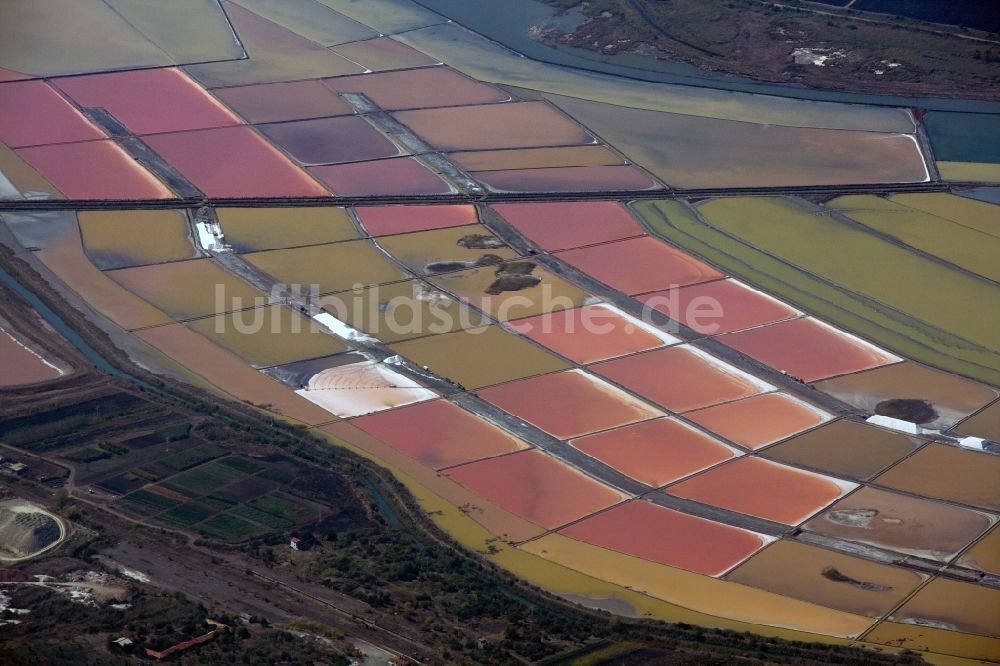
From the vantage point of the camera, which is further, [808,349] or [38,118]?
[38,118]

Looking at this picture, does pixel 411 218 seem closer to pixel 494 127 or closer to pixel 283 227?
pixel 283 227

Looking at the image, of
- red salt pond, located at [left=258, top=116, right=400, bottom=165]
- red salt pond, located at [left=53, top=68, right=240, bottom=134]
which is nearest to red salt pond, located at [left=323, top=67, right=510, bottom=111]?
red salt pond, located at [left=258, top=116, right=400, bottom=165]

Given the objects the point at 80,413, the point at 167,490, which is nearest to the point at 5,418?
the point at 80,413

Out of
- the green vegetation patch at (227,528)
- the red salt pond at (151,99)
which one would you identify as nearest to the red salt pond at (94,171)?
the red salt pond at (151,99)

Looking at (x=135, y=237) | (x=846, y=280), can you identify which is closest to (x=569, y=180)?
(x=846, y=280)

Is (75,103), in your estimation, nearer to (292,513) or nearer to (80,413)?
(80,413)

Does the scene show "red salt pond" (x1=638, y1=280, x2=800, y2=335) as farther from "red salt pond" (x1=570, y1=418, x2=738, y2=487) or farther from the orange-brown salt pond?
the orange-brown salt pond
